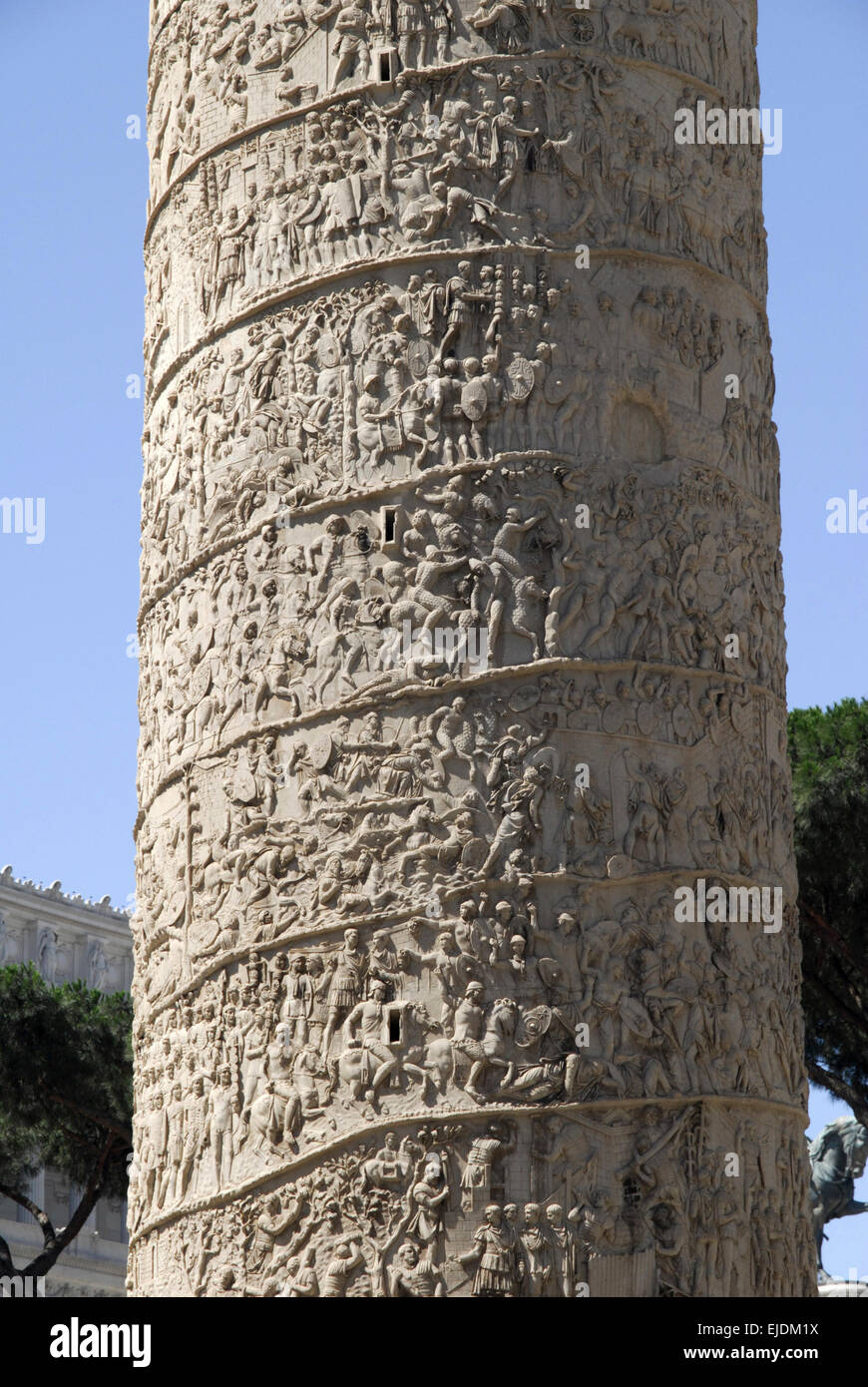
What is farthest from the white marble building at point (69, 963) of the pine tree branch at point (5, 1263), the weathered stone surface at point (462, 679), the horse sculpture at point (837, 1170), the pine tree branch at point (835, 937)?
the weathered stone surface at point (462, 679)

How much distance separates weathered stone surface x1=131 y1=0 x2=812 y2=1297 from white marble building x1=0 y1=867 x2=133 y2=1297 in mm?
24397

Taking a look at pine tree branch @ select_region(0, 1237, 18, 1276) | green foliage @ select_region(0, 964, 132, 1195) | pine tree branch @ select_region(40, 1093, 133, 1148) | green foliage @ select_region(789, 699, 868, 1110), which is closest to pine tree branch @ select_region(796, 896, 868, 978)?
green foliage @ select_region(789, 699, 868, 1110)

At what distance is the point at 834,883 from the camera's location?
14.5 meters

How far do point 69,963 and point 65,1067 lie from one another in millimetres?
14977

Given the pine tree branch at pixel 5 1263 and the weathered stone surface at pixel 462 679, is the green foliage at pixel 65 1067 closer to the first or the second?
the pine tree branch at pixel 5 1263

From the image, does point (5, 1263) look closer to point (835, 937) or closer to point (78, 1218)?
point (78, 1218)

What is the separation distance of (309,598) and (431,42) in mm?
1819

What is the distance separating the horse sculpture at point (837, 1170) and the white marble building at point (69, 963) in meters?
11.3

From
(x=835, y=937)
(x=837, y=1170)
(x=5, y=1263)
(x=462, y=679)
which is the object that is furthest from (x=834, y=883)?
(x=837, y=1170)

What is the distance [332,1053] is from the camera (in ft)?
18.6
